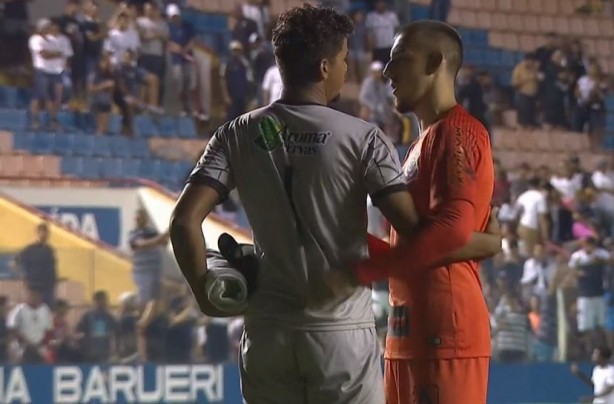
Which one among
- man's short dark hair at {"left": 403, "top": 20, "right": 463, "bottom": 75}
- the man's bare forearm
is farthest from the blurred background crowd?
the man's bare forearm

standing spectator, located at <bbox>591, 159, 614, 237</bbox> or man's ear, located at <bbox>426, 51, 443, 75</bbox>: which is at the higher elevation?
man's ear, located at <bbox>426, 51, 443, 75</bbox>

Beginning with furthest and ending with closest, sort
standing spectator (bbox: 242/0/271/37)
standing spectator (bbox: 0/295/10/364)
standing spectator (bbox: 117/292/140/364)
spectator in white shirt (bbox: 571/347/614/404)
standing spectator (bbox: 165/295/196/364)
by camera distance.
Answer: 1. standing spectator (bbox: 242/0/271/37)
2. spectator in white shirt (bbox: 571/347/614/404)
3. standing spectator (bbox: 165/295/196/364)
4. standing spectator (bbox: 117/292/140/364)
5. standing spectator (bbox: 0/295/10/364)

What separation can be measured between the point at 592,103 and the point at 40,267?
554 cm

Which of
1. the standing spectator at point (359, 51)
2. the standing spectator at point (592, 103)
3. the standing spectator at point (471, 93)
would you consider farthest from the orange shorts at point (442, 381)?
the standing spectator at point (592, 103)

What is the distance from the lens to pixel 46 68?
30.3ft

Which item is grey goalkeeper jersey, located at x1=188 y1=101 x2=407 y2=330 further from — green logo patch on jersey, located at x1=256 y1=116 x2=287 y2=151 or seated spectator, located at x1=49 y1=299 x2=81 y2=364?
seated spectator, located at x1=49 y1=299 x2=81 y2=364

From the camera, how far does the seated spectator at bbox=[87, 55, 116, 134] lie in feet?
30.7

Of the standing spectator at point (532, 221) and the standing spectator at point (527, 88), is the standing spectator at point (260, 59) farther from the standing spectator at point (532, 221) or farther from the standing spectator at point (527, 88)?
the standing spectator at point (527, 88)

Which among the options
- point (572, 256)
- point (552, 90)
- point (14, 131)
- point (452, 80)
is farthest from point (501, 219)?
point (452, 80)

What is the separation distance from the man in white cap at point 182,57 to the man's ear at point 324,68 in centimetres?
745

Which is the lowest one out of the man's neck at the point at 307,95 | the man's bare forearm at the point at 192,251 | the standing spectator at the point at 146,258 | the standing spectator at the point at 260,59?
the standing spectator at the point at 146,258

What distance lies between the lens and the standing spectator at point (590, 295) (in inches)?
399

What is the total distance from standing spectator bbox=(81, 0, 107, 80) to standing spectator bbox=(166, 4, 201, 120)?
633 mm

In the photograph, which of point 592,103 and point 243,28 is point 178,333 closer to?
point 243,28
